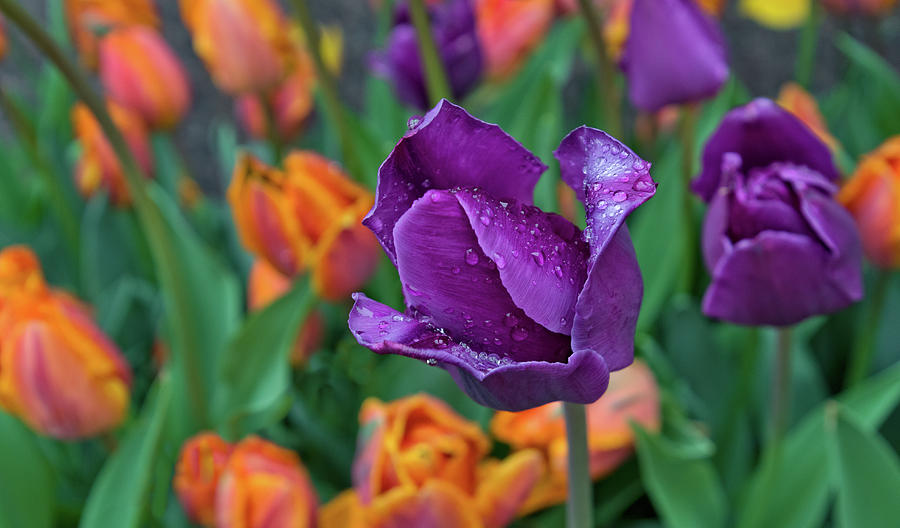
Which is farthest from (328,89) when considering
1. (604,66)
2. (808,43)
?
(808,43)

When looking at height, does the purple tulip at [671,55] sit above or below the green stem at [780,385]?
above

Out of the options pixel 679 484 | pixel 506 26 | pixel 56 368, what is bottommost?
pixel 679 484

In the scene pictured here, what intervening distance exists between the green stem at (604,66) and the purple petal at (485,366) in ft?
1.04

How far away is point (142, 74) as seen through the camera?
0.84 m

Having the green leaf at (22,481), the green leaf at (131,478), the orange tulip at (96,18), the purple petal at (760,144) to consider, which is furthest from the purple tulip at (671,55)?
the orange tulip at (96,18)

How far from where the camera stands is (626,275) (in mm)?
257

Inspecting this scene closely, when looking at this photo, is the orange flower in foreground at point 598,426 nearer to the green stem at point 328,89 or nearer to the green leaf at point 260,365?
the green leaf at point 260,365

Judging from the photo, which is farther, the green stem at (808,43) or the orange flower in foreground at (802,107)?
the green stem at (808,43)

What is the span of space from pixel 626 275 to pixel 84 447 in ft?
1.96

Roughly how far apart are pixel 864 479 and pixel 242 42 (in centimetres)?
57

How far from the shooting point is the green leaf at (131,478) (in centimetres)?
53

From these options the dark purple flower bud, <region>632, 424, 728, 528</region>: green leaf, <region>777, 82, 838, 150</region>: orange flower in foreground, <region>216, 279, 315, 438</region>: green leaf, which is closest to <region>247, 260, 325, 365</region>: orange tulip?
<region>216, 279, 315, 438</region>: green leaf

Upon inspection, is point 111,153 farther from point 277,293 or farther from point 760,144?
point 760,144

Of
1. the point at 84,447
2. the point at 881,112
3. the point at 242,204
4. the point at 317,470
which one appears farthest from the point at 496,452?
the point at 881,112
